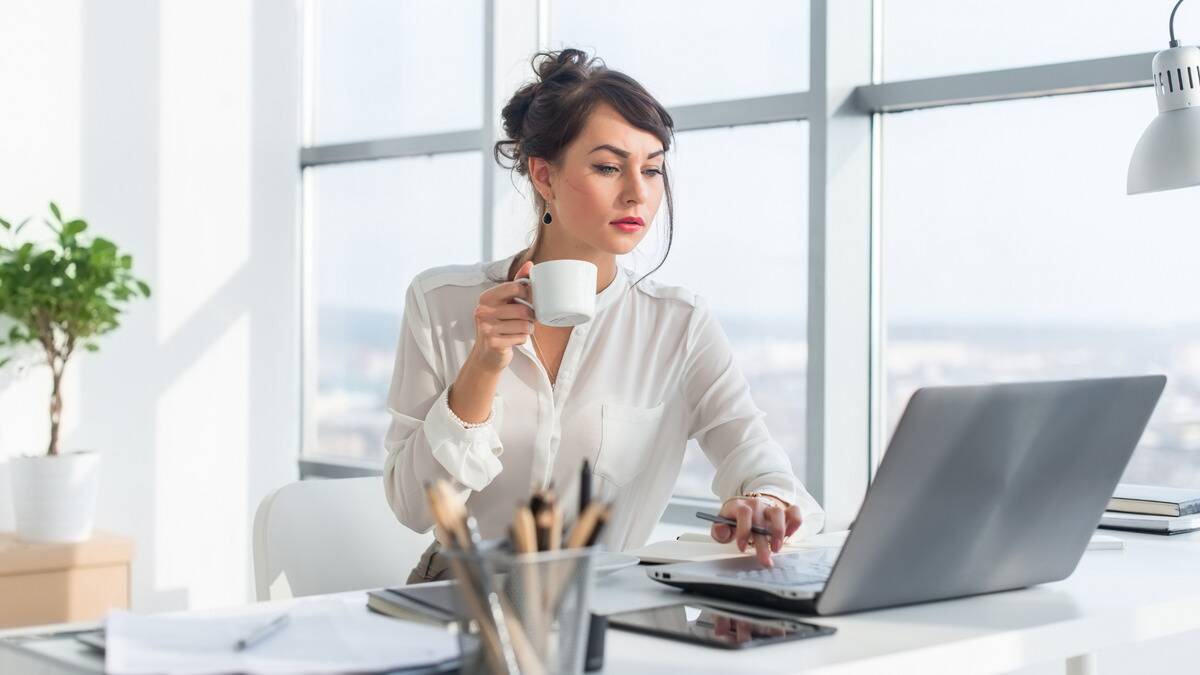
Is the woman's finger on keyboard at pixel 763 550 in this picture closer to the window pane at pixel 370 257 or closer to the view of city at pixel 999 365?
the view of city at pixel 999 365

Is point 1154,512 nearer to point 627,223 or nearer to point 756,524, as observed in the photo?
point 756,524

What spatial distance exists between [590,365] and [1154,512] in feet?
2.87

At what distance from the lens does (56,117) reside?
11.0ft

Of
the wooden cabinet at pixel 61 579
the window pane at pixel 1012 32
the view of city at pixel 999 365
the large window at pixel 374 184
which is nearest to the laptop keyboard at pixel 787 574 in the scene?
the view of city at pixel 999 365

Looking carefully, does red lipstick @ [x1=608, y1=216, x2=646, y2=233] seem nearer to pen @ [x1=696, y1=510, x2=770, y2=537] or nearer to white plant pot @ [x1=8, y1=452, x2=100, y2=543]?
pen @ [x1=696, y1=510, x2=770, y2=537]

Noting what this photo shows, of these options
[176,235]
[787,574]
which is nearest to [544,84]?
[787,574]

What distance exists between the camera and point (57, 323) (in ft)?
10.2

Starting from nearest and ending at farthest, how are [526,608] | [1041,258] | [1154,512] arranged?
[526,608]
[1154,512]
[1041,258]

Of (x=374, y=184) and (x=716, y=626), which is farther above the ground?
(x=374, y=184)

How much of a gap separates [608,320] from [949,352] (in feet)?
3.45

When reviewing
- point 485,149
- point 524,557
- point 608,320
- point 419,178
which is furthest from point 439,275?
point 419,178

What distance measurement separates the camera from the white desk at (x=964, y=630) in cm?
100

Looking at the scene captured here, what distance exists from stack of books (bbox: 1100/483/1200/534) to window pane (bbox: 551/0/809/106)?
1.40 metres

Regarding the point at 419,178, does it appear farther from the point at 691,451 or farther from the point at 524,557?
the point at 524,557
